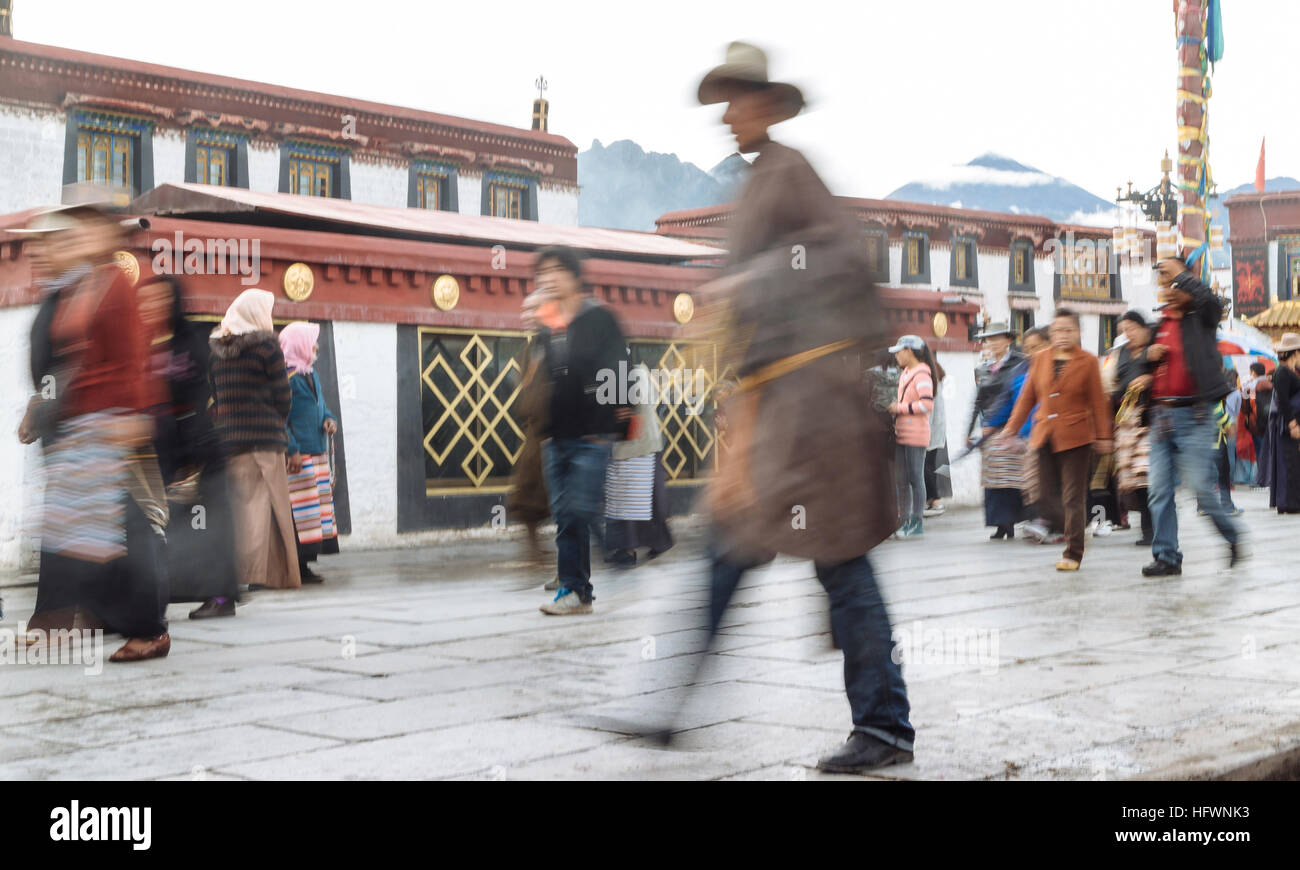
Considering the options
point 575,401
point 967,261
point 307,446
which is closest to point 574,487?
point 575,401

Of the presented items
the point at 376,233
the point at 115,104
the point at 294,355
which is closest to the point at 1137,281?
the point at 115,104

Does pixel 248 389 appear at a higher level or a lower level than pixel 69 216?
lower

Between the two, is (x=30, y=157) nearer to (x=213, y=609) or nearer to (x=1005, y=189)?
(x=213, y=609)

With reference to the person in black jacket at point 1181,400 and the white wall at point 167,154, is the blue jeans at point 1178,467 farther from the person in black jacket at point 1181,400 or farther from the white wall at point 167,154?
the white wall at point 167,154

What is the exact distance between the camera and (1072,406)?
30.9ft

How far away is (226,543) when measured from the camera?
7.02 metres

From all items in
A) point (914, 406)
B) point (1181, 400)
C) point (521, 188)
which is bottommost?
point (1181, 400)

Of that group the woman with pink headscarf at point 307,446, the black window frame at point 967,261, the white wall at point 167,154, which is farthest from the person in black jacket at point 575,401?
the black window frame at point 967,261

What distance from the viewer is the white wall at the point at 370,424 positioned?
12.2 metres

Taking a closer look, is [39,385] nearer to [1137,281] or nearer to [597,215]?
[1137,281]

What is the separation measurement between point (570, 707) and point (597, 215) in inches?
5576

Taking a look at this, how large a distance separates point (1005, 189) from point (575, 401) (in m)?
187

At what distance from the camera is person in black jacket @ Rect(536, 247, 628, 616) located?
22.5 ft

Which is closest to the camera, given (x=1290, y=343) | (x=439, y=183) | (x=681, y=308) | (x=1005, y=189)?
(x=1290, y=343)
